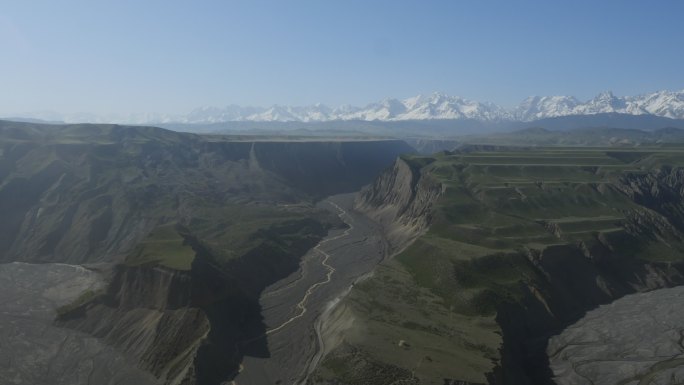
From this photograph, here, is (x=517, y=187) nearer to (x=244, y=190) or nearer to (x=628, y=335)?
(x=628, y=335)

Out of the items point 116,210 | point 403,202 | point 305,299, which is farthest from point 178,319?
point 403,202

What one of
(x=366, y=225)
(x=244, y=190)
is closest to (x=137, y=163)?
(x=244, y=190)

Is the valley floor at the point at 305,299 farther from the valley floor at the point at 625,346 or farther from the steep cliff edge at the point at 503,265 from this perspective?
the valley floor at the point at 625,346

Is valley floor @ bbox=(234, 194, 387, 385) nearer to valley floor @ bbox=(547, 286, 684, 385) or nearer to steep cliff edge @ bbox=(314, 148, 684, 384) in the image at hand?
steep cliff edge @ bbox=(314, 148, 684, 384)

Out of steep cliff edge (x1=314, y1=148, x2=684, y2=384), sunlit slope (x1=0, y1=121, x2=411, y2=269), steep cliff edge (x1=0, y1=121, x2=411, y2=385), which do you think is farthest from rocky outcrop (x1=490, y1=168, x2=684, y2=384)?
sunlit slope (x1=0, y1=121, x2=411, y2=269)

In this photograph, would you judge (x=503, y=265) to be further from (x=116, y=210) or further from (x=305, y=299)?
(x=116, y=210)

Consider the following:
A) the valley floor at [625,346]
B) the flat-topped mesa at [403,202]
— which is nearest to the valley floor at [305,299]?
the flat-topped mesa at [403,202]
